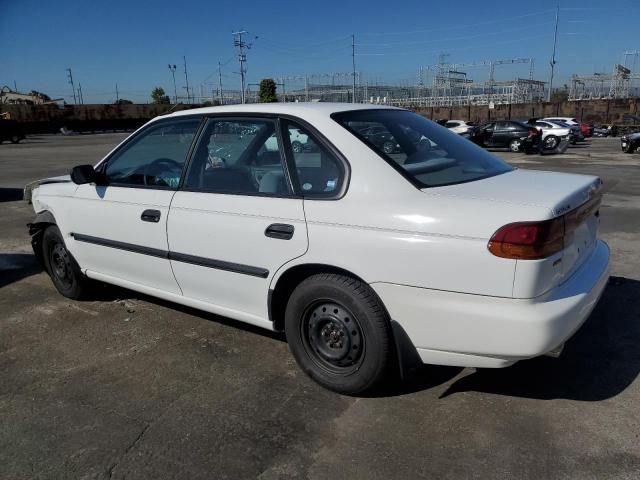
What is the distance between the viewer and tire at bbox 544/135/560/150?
896 inches

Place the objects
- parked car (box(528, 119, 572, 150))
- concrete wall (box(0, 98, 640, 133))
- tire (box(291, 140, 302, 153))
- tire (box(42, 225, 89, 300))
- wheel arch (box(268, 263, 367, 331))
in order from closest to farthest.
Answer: wheel arch (box(268, 263, 367, 331)), tire (box(291, 140, 302, 153)), tire (box(42, 225, 89, 300)), parked car (box(528, 119, 572, 150)), concrete wall (box(0, 98, 640, 133))

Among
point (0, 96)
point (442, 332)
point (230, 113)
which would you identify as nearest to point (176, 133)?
point (230, 113)

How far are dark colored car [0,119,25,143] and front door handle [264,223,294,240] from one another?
35409 mm

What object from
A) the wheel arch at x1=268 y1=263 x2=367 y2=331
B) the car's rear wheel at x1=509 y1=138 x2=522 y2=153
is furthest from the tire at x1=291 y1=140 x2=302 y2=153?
the car's rear wheel at x1=509 y1=138 x2=522 y2=153

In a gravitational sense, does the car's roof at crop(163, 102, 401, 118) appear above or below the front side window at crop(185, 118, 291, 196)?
above

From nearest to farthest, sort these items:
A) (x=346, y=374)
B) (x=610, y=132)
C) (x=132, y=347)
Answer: (x=346, y=374) → (x=132, y=347) → (x=610, y=132)

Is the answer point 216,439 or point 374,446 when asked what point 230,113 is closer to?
point 216,439

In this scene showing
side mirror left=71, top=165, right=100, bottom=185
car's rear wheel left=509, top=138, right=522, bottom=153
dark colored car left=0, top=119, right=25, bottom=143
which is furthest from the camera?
dark colored car left=0, top=119, right=25, bottom=143

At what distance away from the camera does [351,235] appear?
275cm

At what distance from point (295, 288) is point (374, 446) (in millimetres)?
993

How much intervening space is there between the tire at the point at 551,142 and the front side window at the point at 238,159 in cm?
2178

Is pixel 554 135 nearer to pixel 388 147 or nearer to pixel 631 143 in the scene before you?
pixel 631 143

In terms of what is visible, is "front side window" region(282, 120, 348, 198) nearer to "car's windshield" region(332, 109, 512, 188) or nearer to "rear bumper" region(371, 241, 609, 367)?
"car's windshield" region(332, 109, 512, 188)

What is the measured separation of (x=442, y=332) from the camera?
2625 millimetres
